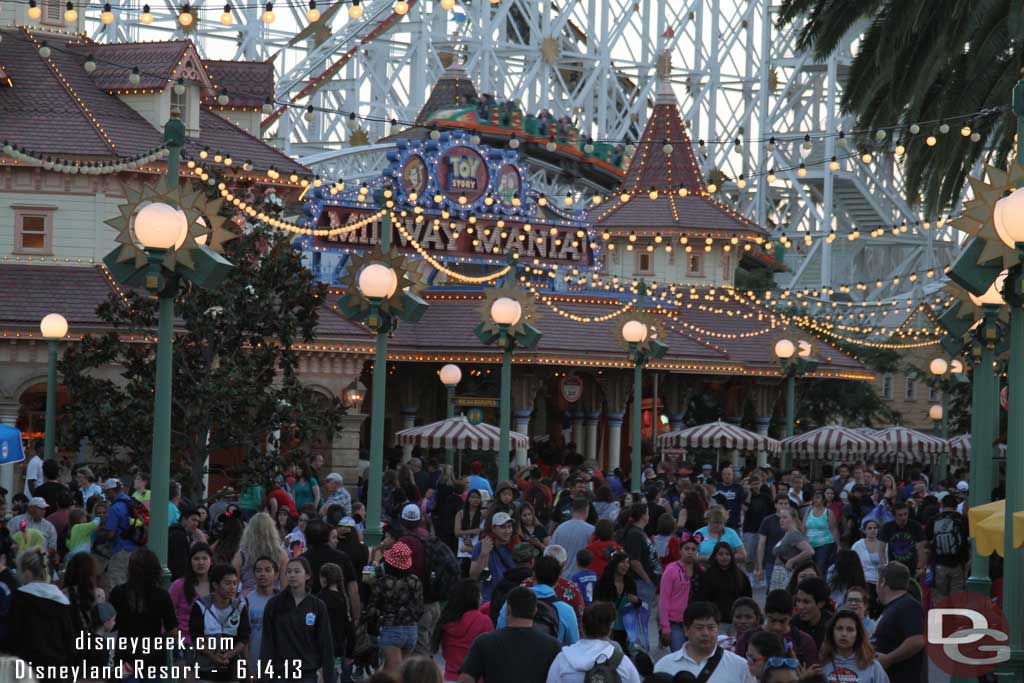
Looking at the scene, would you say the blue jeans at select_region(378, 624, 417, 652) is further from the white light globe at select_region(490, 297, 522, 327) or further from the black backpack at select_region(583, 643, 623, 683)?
Result: the white light globe at select_region(490, 297, 522, 327)

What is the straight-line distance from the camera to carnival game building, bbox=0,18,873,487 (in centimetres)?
3319

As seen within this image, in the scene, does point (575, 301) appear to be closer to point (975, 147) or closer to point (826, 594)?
point (975, 147)

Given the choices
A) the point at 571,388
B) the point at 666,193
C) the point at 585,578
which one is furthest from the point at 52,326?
the point at 666,193

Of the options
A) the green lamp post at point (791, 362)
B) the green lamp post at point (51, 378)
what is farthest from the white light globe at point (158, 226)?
the green lamp post at point (791, 362)

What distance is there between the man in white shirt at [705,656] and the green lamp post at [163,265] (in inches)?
168

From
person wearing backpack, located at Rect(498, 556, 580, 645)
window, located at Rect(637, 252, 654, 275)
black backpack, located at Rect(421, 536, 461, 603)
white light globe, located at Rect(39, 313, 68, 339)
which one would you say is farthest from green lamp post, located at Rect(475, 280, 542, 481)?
window, located at Rect(637, 252, 654, 275)

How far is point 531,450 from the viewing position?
1699 inches

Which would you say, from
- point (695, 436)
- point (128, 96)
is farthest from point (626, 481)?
point (128, 96)

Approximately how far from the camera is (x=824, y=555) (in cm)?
2023

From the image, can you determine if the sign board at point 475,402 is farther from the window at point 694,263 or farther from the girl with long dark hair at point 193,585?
the girl with long dark hair at point 193,585

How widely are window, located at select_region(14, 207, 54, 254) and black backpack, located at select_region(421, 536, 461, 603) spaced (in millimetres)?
20442

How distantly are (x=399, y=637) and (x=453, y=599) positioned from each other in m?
0.99

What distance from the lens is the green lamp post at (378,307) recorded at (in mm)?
18016

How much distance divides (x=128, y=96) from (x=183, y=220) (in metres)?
22.6
